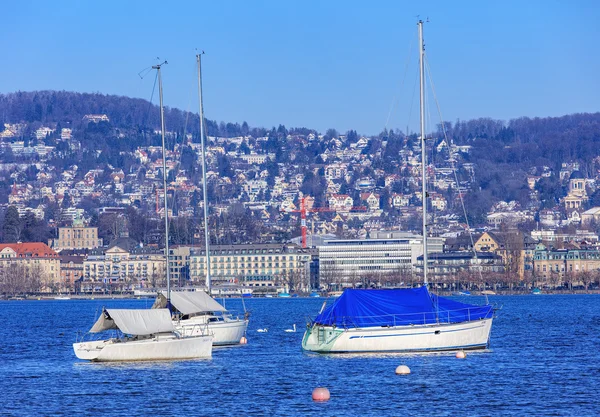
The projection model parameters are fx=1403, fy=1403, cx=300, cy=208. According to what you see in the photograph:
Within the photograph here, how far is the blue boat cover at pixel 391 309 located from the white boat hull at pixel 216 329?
4.93m

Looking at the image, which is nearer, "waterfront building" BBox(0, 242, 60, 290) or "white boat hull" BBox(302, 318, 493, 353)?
"white boat hull" BBox(302, 318, 493, 353)

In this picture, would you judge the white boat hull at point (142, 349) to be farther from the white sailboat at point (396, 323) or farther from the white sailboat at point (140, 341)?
the white sailboat at point (396, 323)

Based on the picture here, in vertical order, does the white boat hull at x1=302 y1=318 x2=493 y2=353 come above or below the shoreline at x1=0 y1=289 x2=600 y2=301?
above

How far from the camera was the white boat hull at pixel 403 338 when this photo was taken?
41.2 metres

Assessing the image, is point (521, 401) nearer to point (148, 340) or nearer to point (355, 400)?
point (355, 400)

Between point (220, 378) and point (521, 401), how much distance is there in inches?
340

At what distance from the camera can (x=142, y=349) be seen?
131 ft

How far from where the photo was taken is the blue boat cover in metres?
41.4

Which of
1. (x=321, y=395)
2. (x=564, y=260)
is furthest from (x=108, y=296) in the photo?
(x=321, y=395)

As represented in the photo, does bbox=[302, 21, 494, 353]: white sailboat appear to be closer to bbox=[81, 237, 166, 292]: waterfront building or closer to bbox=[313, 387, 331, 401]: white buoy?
bbox=[313, 387, 331, 401]: white buoy

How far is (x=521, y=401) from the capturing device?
3262 centimetres

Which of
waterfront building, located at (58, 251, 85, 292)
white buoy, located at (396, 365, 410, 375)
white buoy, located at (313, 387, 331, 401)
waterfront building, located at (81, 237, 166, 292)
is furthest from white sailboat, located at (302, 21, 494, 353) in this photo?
waterfront building, located at (58, 251, 85, 292)

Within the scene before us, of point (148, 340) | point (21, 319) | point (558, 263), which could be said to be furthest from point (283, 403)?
point (558, 263)

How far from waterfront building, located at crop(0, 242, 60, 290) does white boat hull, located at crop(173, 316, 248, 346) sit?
4947 inches
